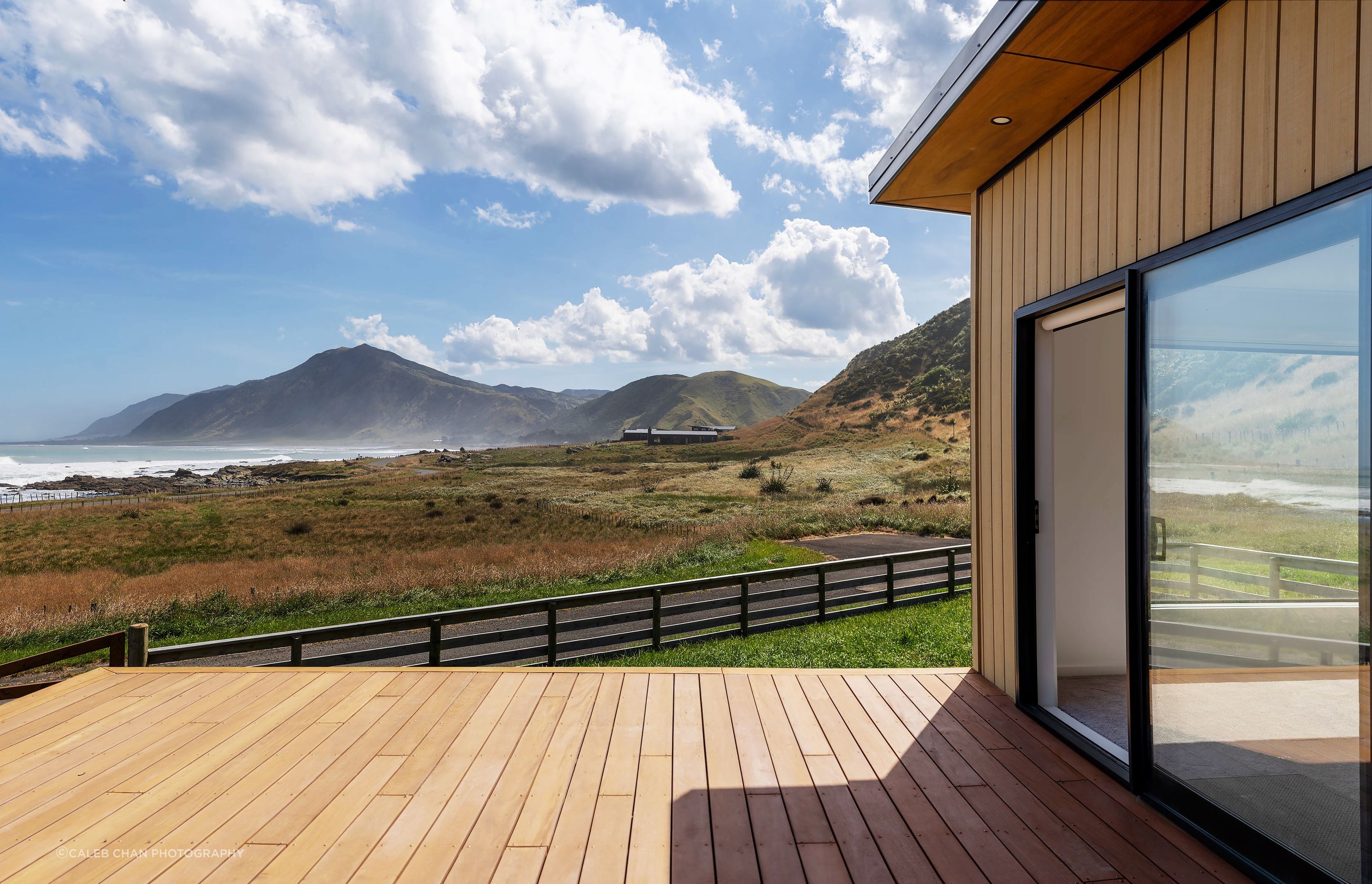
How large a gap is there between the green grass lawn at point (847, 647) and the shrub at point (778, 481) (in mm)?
22627

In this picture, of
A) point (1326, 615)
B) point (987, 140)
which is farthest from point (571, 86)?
point (1326, 615)

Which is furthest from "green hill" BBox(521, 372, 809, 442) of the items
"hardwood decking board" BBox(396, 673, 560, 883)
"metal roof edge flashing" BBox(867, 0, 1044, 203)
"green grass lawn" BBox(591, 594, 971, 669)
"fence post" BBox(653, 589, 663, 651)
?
"hardwood decking board" BBox(396, 673, 560, 883)

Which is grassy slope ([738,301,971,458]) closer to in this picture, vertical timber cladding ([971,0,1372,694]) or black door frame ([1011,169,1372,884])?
vertical timber cladding ([971,0,1372,694])

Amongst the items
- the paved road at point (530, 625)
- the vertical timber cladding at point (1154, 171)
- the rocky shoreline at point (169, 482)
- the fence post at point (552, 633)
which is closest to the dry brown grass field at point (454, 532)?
the paved road at point (530, 625)

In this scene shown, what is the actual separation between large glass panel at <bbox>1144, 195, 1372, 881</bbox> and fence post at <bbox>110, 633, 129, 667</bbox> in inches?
241

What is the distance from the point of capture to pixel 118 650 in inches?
167

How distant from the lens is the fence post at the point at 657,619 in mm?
6609

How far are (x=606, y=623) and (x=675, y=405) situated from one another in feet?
512

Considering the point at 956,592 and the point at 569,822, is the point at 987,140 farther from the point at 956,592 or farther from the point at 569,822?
the point at 956,592

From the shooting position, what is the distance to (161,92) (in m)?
26.3

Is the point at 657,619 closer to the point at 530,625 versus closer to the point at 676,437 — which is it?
the point at 530,625

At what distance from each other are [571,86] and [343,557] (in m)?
14.7

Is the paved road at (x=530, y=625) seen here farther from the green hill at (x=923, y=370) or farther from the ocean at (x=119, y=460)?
the ocean at (x=119, y=460)


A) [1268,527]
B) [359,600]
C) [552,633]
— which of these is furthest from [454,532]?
[1268,527]
